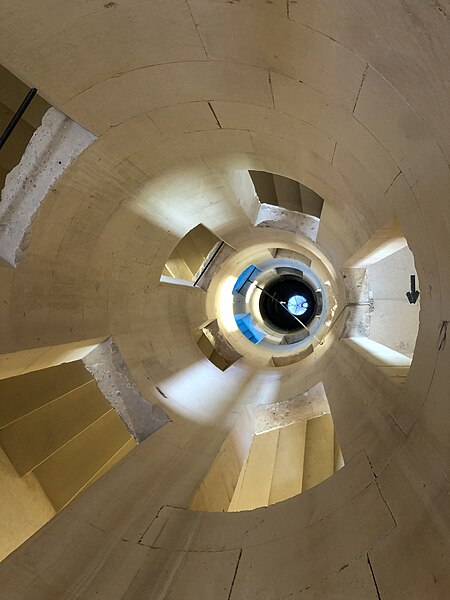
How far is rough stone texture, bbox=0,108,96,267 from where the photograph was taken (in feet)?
11.4

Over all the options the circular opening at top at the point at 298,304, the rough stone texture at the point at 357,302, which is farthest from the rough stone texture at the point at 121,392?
the circular opening at top at the point at 298,304

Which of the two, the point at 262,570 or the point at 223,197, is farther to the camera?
the point at 223,197

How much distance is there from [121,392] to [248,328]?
7963 mm

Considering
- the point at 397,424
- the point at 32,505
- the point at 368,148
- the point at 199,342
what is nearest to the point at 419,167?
the point at 368,148

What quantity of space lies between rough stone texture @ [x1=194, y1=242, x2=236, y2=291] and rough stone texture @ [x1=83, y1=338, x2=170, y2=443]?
11.9ft

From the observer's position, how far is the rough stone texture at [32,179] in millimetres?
3475

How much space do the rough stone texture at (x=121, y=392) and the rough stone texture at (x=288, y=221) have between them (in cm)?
320

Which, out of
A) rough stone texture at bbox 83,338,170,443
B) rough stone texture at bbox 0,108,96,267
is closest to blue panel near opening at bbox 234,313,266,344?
rough stone texture at bbox 83,338,170,443

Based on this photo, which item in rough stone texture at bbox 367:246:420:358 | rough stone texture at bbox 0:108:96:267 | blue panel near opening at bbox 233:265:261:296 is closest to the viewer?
rough stone texture at bbox 0:108:96:267

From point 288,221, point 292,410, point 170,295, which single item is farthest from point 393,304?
point 170,295

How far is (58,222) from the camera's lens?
381 cm

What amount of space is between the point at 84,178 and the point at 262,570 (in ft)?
9.84

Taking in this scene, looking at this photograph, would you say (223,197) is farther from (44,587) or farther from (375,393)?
(44,587)

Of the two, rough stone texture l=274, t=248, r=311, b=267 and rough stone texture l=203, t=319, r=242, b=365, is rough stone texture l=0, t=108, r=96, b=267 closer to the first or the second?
rough stone texture l=203, t=319, r=242, b=365
